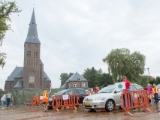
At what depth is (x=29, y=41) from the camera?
2916 inches

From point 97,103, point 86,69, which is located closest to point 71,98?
point 97,103

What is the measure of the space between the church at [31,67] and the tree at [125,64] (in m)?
35.9

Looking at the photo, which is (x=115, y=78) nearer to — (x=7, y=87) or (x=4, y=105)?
(x=4, y=105)

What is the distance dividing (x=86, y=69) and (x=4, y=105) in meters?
83.6

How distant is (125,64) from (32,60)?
41.3 metres

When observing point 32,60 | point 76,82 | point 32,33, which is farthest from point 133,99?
point 32,33

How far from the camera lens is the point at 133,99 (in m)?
9.80

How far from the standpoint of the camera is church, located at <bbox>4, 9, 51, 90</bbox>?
235 ft

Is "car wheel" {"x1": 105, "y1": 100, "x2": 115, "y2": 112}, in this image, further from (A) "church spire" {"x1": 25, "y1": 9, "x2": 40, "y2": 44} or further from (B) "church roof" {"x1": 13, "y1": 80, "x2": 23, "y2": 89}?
(A) "church spire" {"x1": 25, "y1": 9, "x2": 40, "y2": 44}

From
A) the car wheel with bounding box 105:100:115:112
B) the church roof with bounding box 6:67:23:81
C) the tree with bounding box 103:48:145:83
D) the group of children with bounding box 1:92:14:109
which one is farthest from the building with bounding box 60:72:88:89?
the car wheel with bounding box 105:100:115:112

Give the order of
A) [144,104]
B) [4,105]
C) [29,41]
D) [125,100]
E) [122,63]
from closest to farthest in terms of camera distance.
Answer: [125,100] < [144,104] < [4,105] < [122,63] < [29,41]

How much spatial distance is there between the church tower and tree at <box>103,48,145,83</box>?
35.8 m

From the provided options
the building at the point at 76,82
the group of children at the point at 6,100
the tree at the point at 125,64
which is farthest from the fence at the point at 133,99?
the building at the point at 76,82

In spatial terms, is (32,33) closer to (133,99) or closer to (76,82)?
(76,82)
